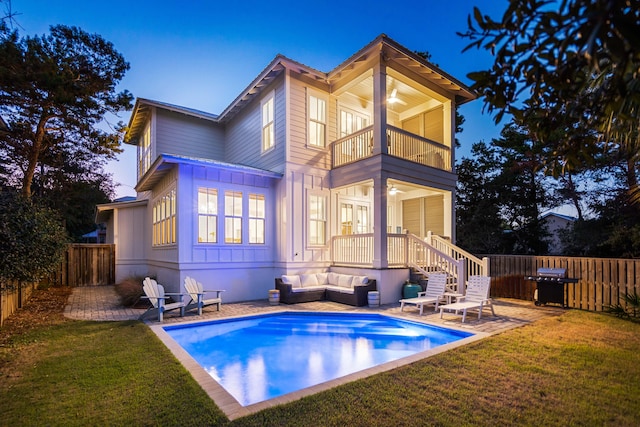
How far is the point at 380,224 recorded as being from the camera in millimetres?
10406

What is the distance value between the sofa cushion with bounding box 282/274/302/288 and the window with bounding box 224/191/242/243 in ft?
6.54

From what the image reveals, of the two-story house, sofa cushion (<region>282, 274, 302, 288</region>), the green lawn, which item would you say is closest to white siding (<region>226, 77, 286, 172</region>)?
the two-story house

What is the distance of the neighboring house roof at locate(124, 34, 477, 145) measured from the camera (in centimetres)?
1023

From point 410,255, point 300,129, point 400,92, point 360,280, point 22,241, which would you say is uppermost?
point 400,92

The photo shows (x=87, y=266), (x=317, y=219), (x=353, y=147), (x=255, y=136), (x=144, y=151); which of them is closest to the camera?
(x=353, y=147)

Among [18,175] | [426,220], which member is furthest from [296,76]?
[18,175]

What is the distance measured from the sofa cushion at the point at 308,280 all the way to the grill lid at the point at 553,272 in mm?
6632

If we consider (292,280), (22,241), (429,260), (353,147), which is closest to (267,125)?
(353,147)

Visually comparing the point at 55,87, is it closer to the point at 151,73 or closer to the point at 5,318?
the point at 5,318

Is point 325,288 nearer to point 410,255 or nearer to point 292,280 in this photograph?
point 292,280

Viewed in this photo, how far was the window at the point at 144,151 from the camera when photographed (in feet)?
49.7

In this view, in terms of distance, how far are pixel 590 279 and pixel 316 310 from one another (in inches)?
300

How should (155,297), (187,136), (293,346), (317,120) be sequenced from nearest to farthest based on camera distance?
1. (293,346)
2. (155,297)
3. (317,120)
4. (187,136)

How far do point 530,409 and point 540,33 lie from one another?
3.62 meters
